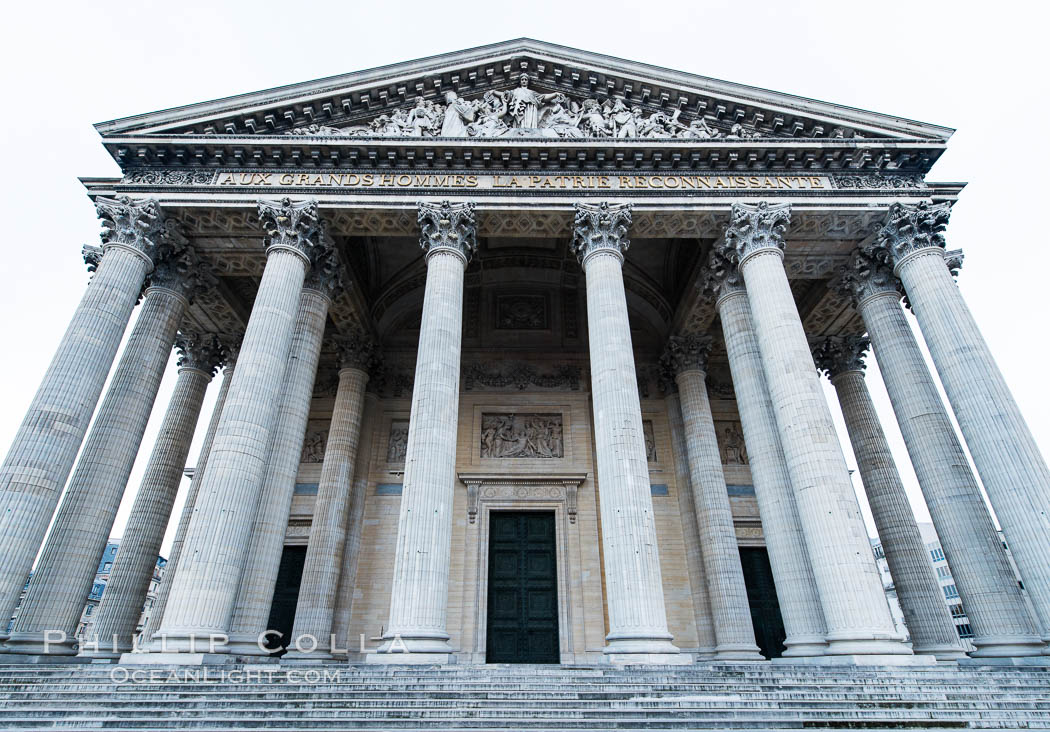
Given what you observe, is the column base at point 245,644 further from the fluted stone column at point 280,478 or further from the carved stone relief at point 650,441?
the carved stone relief at point 650,441

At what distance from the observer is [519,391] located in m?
19.2

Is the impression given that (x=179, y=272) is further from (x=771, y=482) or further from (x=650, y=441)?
(x=771, y=482)

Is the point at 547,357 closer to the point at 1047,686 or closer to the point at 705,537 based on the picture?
the point at 705,537

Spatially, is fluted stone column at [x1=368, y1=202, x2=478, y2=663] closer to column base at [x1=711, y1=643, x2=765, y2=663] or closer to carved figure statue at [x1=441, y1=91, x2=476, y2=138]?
carved figure statue at [x1=441, y1=91, x2=476, y2=138]

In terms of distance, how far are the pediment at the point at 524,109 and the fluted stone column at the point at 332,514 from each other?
6.46 metres

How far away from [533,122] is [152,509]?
13573mm

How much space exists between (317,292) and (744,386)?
10.1 metres

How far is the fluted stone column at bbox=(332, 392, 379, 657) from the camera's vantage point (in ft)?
49.9

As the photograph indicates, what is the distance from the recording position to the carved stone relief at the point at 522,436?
59.7 ft


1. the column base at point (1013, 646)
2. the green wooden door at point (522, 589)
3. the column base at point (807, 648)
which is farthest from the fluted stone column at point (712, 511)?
the column base at point (1013, 646)

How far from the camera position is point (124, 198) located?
515 inches

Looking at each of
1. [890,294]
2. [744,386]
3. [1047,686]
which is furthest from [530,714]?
[890,294]

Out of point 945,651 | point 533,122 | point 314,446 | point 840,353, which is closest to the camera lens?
point 945,651

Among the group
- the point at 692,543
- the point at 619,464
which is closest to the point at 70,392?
the point at 619,464
